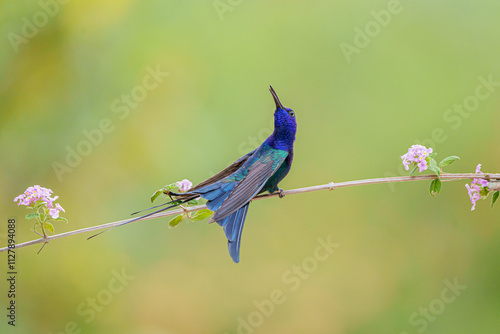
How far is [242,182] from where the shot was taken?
92 centimetres

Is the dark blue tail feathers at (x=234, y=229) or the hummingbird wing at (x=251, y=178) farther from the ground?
the hummingbird wing at (x=251, y=178)

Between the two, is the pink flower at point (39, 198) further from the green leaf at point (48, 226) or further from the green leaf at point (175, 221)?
the green leaf at point (175, 221)

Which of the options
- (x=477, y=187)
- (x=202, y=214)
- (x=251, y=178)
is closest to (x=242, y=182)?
(x=251, y=178)

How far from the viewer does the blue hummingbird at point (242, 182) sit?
864 millimetres

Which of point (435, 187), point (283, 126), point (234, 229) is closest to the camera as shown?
point (234, 229)

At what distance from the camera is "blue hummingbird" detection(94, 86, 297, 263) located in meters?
0.86

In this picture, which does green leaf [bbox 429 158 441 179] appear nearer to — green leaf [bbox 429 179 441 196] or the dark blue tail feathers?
green leaf [bbox 429 179 441 196]

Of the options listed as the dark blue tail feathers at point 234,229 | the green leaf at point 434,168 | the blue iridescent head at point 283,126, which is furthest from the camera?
the blue iridescent head at point 283,126

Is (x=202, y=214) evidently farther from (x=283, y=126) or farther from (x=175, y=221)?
(x=283, y=126)

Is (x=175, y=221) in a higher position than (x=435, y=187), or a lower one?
higher

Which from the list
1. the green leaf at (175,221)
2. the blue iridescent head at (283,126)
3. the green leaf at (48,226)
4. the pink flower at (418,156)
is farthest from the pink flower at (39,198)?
the pink flower at (418,156)

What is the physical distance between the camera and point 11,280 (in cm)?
160

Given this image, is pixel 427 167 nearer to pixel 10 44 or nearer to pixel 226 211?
pixel 226 211

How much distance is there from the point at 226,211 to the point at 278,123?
12.3 inches
